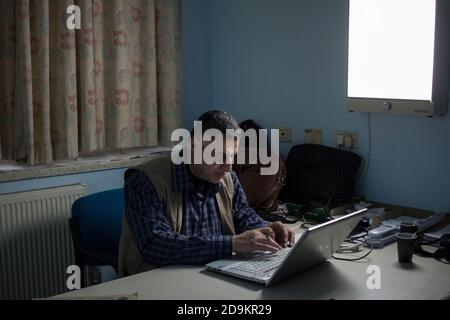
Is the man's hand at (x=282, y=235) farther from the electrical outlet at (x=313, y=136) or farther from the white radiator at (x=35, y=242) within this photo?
the white radiator at (x=35, y=242)

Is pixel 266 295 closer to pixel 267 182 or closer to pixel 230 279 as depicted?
pixel 230 279

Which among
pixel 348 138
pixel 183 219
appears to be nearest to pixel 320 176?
pixel 348 138

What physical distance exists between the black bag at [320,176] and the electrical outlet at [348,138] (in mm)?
51

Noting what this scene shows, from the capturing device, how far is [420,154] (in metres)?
2.46

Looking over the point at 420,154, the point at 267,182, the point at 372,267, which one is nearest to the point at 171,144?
the point at 267,182

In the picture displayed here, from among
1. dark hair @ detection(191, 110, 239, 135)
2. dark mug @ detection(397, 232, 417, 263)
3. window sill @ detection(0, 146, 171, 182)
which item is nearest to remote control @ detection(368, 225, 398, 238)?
dark mug @ detection(397, 232, 417, 263)

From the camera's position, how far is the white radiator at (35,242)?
2.54 meters

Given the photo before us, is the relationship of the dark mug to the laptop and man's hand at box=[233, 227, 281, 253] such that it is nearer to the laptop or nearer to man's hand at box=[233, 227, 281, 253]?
the laptop

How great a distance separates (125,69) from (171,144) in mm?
562

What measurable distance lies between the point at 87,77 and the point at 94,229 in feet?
3.04

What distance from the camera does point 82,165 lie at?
2752 mm

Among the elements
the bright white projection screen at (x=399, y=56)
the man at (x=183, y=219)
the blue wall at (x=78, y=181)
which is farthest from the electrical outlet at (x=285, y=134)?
the man at (x=183, y=219)

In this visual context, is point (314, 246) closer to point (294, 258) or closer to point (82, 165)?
point (294, 258)

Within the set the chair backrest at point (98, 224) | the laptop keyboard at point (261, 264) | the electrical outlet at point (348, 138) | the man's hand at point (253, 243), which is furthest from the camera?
the electrical outlet at point (348, 138)
